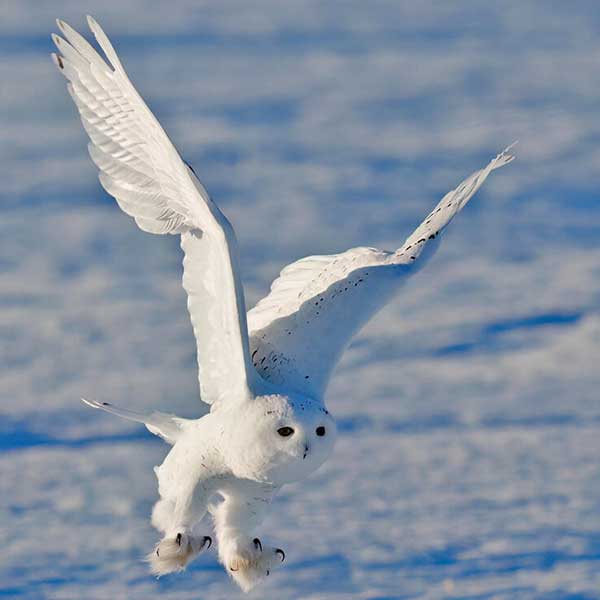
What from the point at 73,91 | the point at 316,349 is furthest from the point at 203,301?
the point at 73,91

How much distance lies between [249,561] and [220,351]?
922 mm

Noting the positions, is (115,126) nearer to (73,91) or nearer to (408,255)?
(73,91)

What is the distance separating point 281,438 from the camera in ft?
21.4

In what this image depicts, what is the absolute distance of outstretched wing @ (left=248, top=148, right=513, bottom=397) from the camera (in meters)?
7.16

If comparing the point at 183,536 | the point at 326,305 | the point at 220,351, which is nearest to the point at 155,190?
the point at 220,351

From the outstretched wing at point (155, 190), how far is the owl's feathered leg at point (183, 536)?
44 centimetres

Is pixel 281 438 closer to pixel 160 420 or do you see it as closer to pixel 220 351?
pixel 220 351

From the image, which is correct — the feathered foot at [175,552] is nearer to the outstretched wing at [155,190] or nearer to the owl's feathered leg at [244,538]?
the owl's feathered leg at [244,538]

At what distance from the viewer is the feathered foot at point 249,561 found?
7.02 meters

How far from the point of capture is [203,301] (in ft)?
23.3

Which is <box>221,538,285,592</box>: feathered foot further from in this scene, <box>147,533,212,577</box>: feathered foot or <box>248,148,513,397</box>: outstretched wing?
<box>248,148,513,397</box>: outstretched wing

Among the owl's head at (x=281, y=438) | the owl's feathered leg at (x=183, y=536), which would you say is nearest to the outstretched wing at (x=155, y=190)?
the owl's head at (x=281, y=438)

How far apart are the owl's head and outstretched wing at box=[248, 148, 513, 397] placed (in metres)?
0.34

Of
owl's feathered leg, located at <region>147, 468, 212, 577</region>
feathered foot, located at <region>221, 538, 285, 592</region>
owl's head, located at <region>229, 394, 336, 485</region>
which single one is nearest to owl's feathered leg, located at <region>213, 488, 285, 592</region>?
feathered foot, located at <region>221, 538, 285, 592</region>
